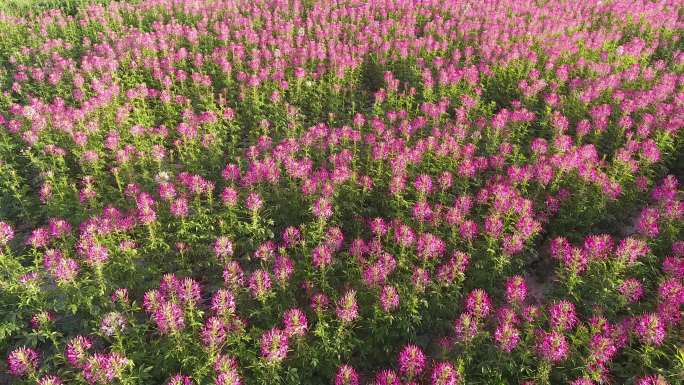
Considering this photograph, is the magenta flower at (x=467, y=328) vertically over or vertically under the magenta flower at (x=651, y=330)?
under

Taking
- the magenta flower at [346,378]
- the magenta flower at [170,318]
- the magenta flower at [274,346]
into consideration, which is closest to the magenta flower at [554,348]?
the magenta flower at [346,378]

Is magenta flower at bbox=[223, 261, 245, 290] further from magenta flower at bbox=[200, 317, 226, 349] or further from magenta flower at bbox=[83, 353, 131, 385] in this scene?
magenta flower at bbox=[83, 353, 131, 385]

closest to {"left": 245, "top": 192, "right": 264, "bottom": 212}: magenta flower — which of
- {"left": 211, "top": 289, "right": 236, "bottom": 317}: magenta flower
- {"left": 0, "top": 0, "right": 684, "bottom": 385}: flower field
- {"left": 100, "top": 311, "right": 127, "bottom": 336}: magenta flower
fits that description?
{"left": 0, "top": 0, "right": 684, "bottom": 385}: flower field

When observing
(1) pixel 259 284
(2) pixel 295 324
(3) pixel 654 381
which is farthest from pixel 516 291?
(1) pixel 259 284

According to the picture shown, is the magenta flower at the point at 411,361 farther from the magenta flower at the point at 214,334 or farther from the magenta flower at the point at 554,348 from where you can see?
the magenta flower at the point at 214,334

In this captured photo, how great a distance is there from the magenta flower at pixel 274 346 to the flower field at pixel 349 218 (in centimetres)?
5

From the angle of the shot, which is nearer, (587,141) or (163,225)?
(163,225)

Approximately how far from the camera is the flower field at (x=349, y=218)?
405cm

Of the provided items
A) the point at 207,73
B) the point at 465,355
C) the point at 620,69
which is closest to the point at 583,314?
the point at 465,355

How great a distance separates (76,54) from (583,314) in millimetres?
12909

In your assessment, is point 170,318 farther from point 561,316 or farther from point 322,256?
point 561,316

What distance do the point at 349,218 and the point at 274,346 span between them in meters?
2.70

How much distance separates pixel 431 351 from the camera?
4809mm

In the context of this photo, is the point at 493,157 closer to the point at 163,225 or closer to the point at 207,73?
the point at 163,225
